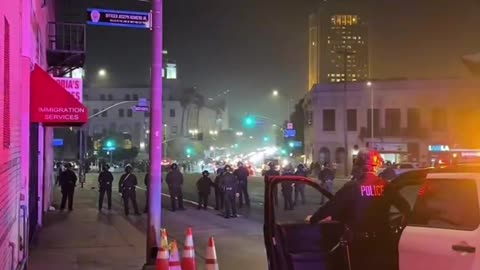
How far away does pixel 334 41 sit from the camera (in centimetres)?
9931

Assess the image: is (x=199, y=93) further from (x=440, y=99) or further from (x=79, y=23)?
(x=79, y=23)

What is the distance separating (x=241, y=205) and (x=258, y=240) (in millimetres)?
9846

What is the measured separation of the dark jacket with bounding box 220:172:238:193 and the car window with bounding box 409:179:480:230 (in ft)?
51.3

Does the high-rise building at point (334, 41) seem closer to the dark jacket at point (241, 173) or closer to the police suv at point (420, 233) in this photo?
the dark jacket at point (241, 173)

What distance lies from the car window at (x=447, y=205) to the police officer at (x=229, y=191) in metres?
15.4

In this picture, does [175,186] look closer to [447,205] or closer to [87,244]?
[87,244]

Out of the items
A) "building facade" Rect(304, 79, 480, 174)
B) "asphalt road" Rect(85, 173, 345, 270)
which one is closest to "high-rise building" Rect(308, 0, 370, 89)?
"building facade" Rect(304, 79, 480, 174)

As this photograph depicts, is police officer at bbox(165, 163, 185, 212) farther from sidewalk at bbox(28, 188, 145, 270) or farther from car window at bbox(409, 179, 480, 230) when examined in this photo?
car window at bbox(409, 179, 480, 230)

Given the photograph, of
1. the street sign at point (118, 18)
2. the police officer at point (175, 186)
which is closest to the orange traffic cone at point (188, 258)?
the street sign at point (118, 18)

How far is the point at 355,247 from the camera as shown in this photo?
6.24 m

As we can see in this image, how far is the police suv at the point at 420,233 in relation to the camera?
499 cm

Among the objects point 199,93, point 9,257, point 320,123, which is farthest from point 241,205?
point 199,93

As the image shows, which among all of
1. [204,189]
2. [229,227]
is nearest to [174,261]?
[229,227]

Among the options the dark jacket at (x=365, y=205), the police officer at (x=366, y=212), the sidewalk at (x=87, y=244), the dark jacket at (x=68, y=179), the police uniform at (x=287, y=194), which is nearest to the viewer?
the police officer at (x=366, y=212)
